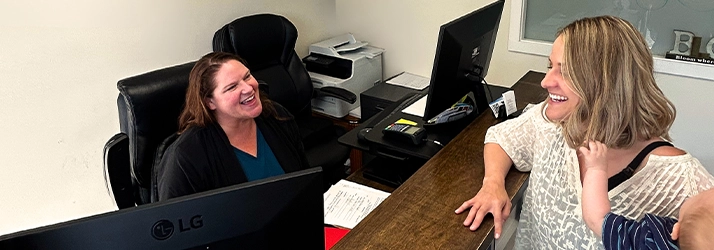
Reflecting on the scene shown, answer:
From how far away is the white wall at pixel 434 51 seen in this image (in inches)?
104

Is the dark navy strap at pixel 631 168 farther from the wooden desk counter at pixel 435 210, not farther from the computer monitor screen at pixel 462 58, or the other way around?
the computer monitor screen at pixel 462 58

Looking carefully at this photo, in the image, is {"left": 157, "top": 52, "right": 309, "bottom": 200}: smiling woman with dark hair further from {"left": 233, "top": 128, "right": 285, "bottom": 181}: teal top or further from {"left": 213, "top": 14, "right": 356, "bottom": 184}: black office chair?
{"left": 213, "top": 14, "right": 356, "bottom": 184}: black office chair

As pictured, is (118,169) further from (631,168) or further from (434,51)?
(434,51)

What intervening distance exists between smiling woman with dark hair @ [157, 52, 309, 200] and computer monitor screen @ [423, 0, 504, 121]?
55 cm

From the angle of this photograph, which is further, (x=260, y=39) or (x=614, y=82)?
(x=260, y=39)

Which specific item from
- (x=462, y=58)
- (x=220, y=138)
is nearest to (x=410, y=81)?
(x=462, y=58)

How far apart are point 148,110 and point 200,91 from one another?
16cm

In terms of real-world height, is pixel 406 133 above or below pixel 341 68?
above

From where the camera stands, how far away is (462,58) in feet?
5.93

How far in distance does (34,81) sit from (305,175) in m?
1.90

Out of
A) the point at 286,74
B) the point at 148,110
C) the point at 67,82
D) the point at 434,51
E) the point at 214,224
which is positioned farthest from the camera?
the point at 434,51

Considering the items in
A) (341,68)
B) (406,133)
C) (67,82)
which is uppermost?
(67,82)

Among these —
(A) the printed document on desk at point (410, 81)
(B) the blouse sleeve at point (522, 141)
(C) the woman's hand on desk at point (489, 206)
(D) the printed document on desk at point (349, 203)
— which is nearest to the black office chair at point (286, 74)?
(A) the printed document on desk at point (410, 81)

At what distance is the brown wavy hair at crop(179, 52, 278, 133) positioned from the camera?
174cm
